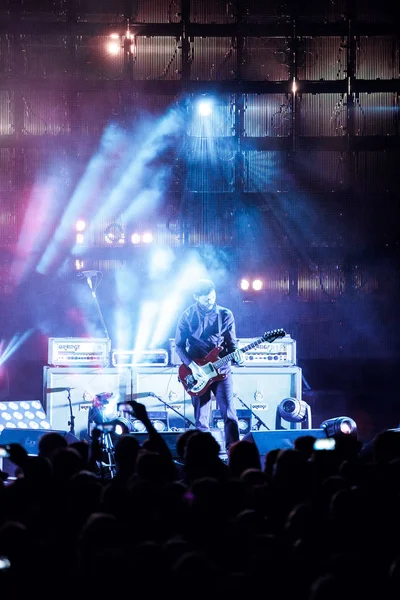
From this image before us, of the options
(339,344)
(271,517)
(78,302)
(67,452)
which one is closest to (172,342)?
(78,302)

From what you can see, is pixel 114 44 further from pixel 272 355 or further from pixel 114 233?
pixel 272 355

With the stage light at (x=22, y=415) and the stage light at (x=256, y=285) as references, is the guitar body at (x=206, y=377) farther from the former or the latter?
the stage light at (x=256, y=285)

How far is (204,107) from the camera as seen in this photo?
12.2m

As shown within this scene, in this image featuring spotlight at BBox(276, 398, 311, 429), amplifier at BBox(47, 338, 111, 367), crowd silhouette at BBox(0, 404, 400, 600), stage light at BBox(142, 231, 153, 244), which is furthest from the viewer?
stage light at BBox(142, 231, 153, 244)

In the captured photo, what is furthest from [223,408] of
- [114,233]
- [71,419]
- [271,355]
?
[114,233]

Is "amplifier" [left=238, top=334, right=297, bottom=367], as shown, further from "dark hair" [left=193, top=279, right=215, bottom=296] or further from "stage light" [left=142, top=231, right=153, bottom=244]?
"stage light" [left=142, top=231, right=153, bottom=244]

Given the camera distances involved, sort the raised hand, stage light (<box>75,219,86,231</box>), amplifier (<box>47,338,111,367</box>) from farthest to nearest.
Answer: stage light (<box>75,219,86,231</box>) → amplifier (<box>47,338,111,367</box>) → the raised hand

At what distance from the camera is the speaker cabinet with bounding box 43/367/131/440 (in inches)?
357

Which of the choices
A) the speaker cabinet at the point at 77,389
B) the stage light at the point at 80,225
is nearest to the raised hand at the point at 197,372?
the speaker cabinet at the point at 77,389

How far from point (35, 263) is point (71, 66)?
138 inches

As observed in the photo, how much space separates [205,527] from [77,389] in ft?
21.4

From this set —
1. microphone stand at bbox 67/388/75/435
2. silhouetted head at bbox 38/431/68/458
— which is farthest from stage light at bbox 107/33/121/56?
silhouetted head at bbox 38/431/68/458

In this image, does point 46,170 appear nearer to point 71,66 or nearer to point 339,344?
point 71,66

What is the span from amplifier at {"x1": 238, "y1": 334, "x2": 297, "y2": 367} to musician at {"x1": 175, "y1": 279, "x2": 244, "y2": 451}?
4.36ft
